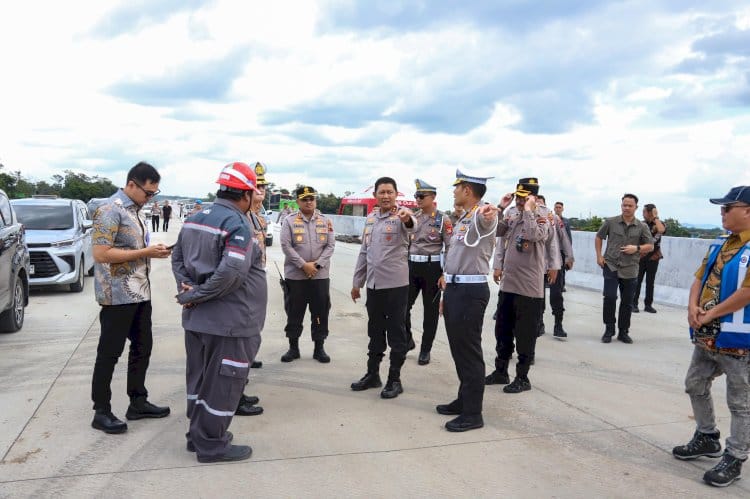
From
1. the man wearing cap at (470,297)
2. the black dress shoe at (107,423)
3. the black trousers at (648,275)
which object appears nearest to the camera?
the black dress shoe at (107,423)

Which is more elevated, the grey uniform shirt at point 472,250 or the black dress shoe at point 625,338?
the grey uniform shirt at point 472,250

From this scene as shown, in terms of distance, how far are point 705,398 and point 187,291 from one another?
3.62 meters

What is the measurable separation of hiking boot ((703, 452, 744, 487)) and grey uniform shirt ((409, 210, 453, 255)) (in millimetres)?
3422

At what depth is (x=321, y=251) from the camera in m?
6.75

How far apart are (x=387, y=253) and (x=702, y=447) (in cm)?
293

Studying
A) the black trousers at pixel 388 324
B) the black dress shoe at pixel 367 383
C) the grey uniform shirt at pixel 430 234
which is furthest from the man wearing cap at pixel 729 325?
the grey uniform shirt at pixel 430 234

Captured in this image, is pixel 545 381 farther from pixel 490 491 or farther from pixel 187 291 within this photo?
pixel 187 291

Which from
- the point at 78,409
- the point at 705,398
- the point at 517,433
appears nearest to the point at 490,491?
the point at 517,433

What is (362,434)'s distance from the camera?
180 inches

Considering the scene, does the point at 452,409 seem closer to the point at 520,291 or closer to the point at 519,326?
the point at 519,326

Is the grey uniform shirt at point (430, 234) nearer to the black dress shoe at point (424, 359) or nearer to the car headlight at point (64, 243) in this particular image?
the black dress shoe at point (424, 359)

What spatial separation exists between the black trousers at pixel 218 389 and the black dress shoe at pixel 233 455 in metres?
0.03

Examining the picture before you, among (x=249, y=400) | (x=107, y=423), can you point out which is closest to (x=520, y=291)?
(x=249, y=400)

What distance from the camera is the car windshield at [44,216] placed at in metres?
11.6
